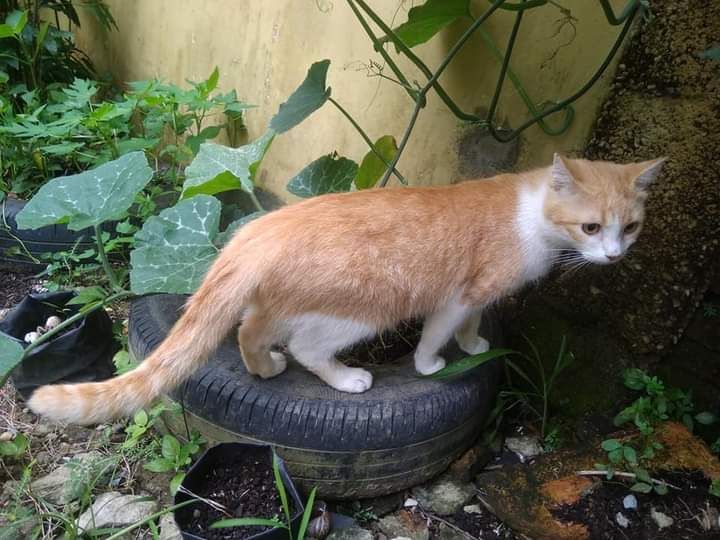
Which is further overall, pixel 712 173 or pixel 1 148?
pixel 1 148

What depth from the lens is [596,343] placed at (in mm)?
1917

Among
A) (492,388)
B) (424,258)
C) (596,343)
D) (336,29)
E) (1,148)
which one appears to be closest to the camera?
(424,258)

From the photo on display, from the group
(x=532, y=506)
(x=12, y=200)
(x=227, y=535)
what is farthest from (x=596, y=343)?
(x=12, y=200)

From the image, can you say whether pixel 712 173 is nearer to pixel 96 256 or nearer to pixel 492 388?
pixel 492 388

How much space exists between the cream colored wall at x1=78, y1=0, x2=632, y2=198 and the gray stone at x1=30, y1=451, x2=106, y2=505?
1581 mm

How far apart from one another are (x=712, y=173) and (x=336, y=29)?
1676 mm

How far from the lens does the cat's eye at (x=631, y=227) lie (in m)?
1.52

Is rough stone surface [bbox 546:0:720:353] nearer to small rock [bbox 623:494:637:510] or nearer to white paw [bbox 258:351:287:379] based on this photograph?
small rock [bbox 623:494:637:510]

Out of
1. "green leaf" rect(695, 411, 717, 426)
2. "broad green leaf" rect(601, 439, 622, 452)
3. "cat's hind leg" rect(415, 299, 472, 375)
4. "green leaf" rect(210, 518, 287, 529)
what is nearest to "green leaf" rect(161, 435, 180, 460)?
"green leaf" rect(210, 518, 287, 529)

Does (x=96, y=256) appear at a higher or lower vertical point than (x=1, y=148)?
lower

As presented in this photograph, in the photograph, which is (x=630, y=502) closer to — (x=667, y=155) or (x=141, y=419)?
(x=667, y=155)

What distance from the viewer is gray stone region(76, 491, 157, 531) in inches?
62.8

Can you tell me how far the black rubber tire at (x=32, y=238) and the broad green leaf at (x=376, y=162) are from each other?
1.41 m

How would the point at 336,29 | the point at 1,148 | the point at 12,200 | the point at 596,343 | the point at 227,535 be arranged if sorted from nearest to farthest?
the point at 227,535 → the point at 596,343 → the point at 336,29 → the point at 12,200 → the point at 1,148
